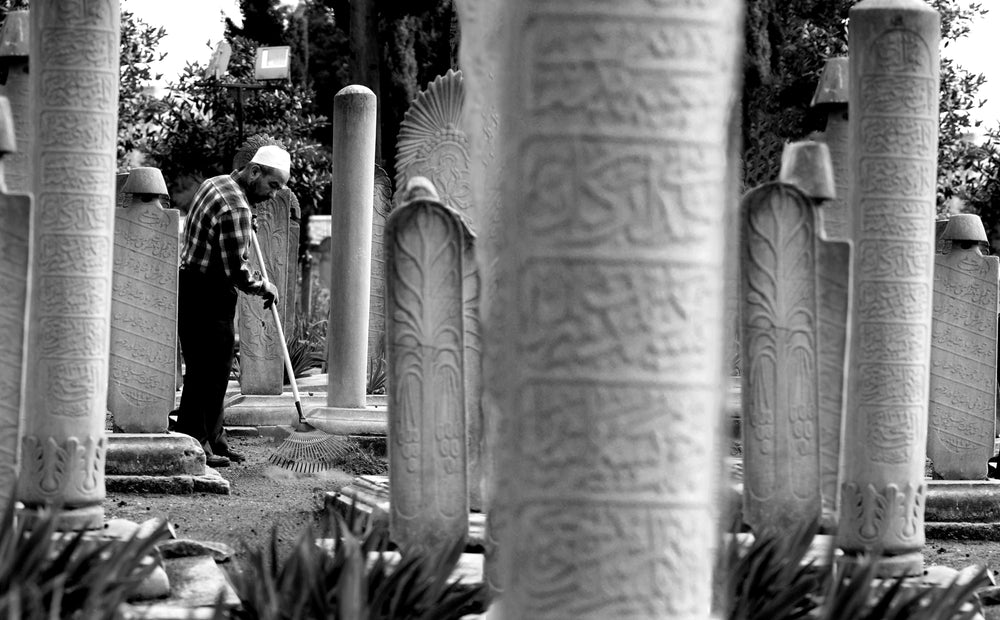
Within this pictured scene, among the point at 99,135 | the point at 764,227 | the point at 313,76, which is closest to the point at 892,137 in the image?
the point at 764,227

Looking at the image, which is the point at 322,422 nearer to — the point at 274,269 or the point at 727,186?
the point at 274,269

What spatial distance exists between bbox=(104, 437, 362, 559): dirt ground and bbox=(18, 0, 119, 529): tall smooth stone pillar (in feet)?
2.32

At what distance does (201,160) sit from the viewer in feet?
74.7

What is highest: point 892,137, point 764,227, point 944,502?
point 892,137

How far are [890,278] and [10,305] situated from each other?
11.1ft

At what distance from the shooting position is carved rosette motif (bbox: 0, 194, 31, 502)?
4594 millimetres

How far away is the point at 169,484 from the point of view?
884 cm

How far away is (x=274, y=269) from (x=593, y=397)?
1060 centimetres

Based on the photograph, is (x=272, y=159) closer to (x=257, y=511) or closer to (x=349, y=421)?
(x=349, y=421)

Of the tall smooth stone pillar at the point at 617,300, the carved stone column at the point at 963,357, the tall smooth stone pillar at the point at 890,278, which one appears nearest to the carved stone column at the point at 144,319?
the tall smooth stone pillar at the point at 890,278

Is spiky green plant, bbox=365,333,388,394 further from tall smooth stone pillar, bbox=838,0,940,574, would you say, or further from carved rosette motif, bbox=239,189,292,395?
tall smooth stone pillar, bbox=838,0,940,574

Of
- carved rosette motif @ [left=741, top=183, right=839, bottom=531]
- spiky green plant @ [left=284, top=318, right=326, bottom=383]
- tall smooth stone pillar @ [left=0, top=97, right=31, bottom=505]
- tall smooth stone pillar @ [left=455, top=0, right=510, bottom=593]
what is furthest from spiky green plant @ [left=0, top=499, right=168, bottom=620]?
spiky green plant @ [left=284, top=318, right=326, bottom=383]

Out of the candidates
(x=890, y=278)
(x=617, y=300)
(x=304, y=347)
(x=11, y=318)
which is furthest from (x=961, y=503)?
(x=304, y=347)

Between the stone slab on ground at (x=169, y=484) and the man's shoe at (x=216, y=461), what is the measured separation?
0.96 m
